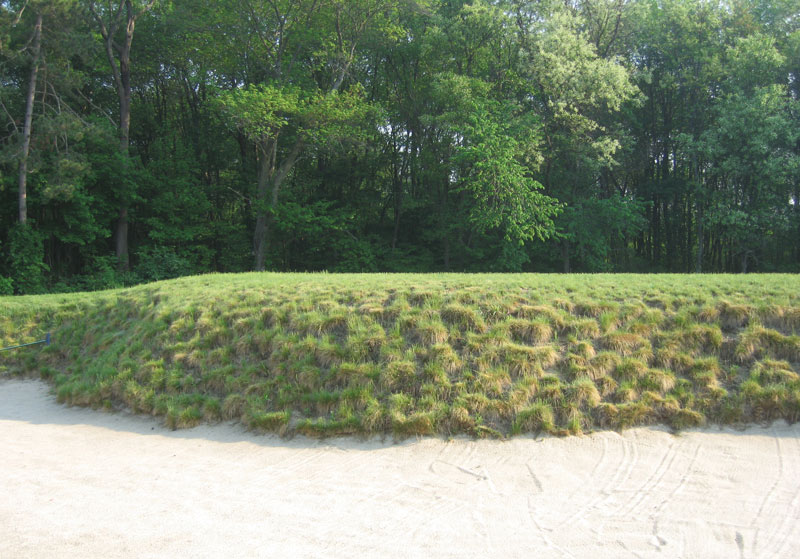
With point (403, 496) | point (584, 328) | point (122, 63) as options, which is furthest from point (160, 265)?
point (403, 496)

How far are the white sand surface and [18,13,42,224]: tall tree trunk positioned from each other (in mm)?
18012

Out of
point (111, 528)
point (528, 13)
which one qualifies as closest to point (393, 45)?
point (528, 13)

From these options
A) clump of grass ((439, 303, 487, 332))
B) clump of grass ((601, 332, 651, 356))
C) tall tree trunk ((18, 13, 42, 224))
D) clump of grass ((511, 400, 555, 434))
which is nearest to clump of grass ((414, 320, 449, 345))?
clump of grass ((439, 303, 487, 332))

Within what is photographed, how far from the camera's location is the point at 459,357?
7.96 metres

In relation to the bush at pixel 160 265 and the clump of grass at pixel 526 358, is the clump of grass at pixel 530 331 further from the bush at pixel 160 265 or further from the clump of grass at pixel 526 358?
the bush at pixel 160 265

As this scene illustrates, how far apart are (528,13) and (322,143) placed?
13.0 meters

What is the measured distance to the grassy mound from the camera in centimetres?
717

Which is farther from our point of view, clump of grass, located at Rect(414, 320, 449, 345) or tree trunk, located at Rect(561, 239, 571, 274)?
tree trunk, located at Rect(561, 239, 571, 274)

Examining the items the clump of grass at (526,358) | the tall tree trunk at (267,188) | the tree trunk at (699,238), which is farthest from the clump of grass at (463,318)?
the tree trunk at (699,238)

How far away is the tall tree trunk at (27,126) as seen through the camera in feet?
69.9

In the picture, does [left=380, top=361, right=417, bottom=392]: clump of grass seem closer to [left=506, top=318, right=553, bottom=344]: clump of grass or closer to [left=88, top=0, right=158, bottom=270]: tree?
[left=506, top=318, right=553, bottom=344]: clump of grass

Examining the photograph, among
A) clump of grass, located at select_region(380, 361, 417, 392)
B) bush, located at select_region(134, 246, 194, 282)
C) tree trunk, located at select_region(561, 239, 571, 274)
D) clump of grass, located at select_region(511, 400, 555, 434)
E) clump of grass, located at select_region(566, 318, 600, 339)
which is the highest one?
tree trunk, located at select_region(561, 239, 571, 274)

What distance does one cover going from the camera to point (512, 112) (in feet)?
87.0

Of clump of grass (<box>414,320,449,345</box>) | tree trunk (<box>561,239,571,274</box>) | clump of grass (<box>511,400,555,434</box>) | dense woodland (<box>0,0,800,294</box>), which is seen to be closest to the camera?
clump of grass (<box>511,400,555,434</box>)
